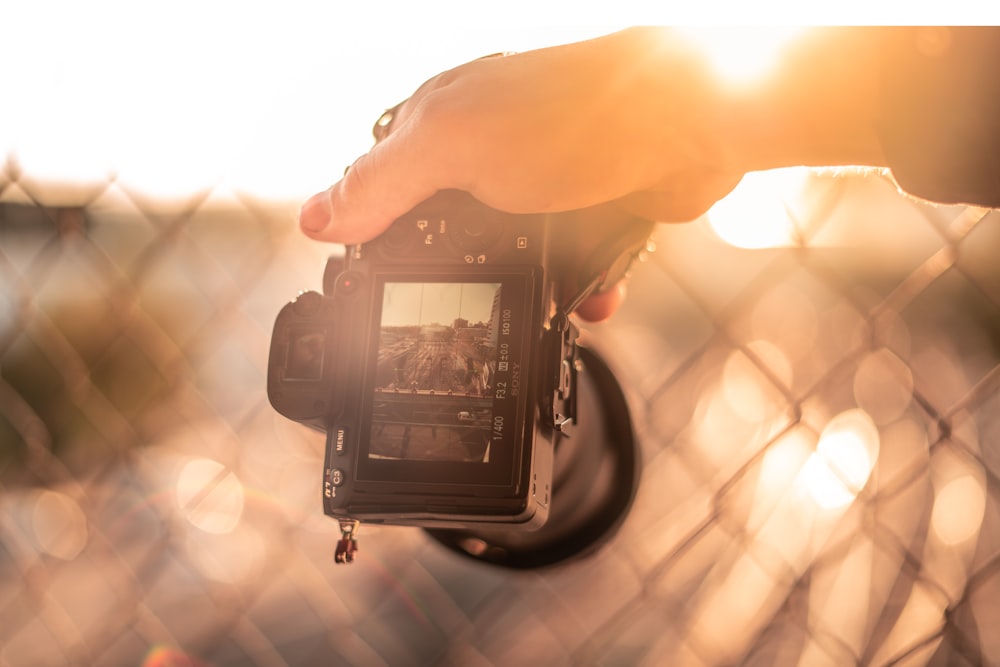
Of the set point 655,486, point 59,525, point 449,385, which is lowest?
point 59,525

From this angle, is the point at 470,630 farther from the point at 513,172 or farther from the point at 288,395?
the point at 513,172

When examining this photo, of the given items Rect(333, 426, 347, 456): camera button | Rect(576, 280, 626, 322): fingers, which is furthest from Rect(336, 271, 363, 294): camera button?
Rect(576, 280, 626, 322): fingers

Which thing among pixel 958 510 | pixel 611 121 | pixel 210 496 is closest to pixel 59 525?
pixel 210 496

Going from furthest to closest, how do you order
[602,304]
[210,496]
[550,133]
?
1. [210,496]
2. [602,304]
3. [550,133]

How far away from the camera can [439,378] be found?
561 mm

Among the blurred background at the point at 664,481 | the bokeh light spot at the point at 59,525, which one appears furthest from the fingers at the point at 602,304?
the bokeh light spot at the point at 59,525

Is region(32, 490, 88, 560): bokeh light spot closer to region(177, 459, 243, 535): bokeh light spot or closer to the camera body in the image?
region(177, 459, 243, 535): bokeh light spot

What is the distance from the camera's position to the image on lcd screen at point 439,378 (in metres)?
0.56

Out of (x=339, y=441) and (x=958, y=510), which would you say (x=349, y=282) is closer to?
(x=339, y=441)

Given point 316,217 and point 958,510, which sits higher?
point 316,217

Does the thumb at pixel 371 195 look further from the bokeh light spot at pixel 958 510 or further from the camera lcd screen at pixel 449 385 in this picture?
the bokeh light spot at pixel 958 510

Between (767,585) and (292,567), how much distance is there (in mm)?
531

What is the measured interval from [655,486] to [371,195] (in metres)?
Answer: 0.43

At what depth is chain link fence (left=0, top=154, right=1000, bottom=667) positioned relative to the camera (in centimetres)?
73
